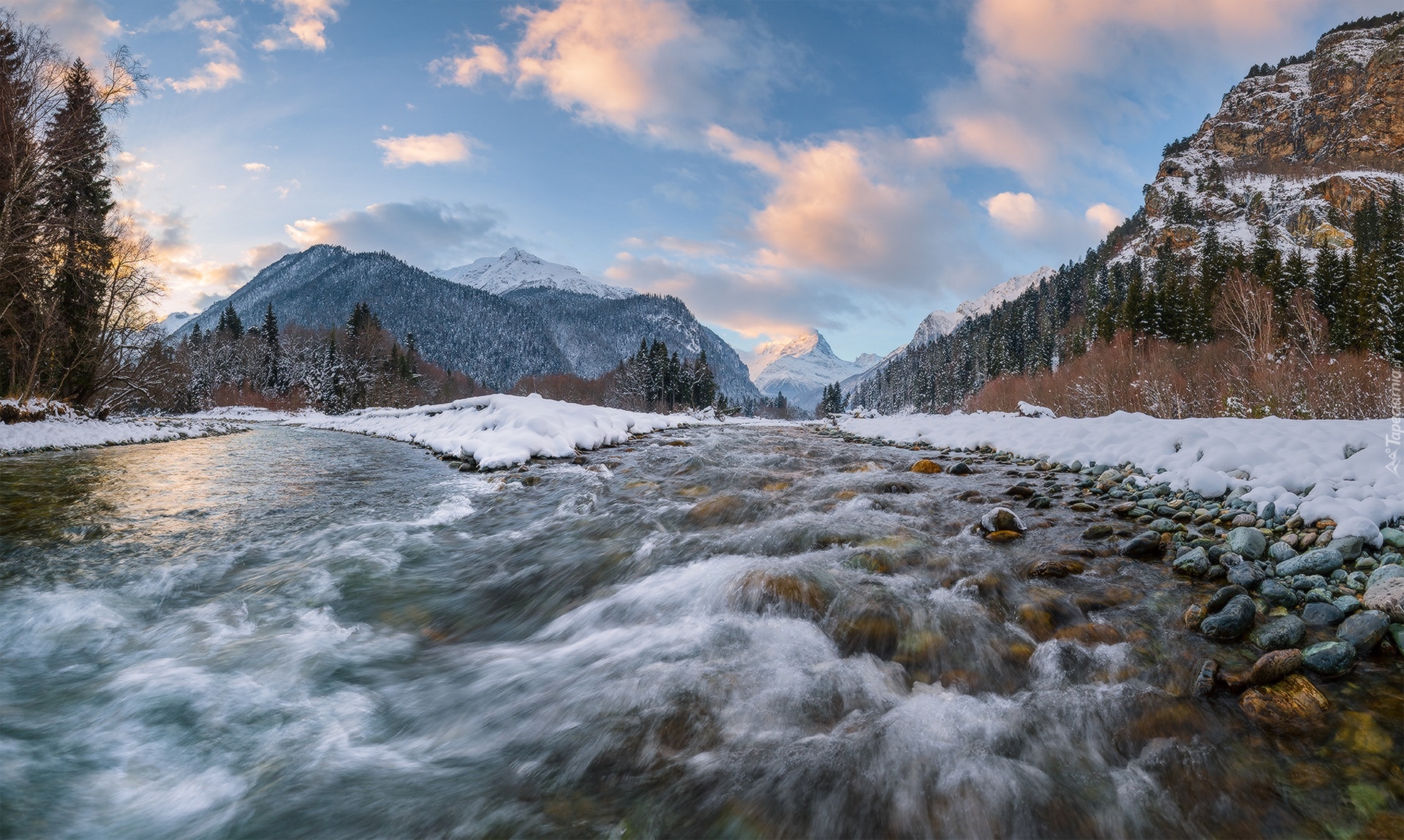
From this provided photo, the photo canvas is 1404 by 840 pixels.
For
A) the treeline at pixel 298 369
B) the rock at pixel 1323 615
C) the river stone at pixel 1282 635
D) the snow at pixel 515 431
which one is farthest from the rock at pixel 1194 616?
the treeline at pixel 298 369

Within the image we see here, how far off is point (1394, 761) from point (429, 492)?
11.5 meters

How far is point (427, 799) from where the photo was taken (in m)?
2.63

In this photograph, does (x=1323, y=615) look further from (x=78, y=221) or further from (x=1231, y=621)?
(x=78, y=221)

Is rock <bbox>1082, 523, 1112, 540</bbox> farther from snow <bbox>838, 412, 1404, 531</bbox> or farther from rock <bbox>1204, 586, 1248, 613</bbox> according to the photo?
rock <bbox>1204, 586, 1248, 613</bbox>

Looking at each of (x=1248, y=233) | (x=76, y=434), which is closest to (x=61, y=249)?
(x=76, y=434)

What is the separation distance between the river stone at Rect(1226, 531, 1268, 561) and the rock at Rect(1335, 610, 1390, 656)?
1515 mm

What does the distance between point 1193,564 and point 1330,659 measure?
1906 mm

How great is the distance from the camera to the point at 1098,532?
6.26m

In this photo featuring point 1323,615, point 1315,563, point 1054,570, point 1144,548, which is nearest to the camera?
point 1323,615

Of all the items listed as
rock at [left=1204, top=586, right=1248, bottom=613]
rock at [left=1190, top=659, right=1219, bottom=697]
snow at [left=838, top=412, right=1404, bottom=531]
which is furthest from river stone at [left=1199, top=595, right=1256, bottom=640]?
snow at [left=838, top=412, right=1404, bottom=531]

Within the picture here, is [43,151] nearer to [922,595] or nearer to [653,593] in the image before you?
[653,593]

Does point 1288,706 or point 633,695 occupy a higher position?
point 1288,706

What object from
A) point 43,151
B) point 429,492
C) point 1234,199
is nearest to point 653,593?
point 429,492

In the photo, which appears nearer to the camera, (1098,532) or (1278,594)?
(1278,594)
